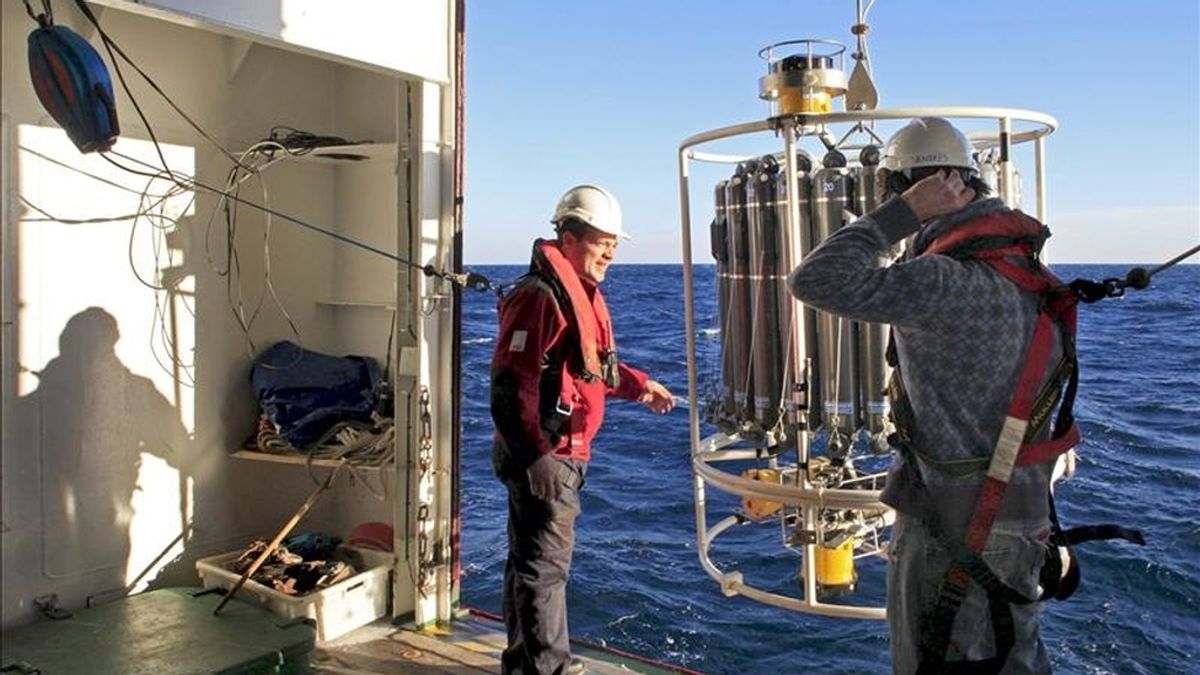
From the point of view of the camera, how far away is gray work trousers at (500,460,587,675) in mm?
3801

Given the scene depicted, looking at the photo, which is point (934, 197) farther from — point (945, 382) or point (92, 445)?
point (92, 445)

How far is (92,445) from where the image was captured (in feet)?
15.0

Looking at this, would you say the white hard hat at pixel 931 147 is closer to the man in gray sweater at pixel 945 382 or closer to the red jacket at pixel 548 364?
the man in gray sweater at pixel 945 382

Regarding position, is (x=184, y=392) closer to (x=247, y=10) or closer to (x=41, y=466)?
(x=41, y=466)

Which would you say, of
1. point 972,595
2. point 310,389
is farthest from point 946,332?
point 310,389

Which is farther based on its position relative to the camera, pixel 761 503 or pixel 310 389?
pixel 310 389

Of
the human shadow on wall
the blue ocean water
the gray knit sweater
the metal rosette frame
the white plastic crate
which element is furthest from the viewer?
the blue ocean water

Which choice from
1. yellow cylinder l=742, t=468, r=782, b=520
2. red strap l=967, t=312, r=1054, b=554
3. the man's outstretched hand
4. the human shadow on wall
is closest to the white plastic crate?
the human shadow on wall

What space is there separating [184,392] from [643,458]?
1057 centimetres

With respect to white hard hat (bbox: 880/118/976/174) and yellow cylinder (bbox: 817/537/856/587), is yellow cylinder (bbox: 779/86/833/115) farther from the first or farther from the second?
yellow cylinder (bbox: 817/537/856/587)

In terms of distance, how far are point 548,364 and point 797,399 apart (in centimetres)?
90

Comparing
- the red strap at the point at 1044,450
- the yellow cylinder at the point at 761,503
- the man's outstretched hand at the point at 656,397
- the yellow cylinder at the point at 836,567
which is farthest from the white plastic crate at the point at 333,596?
the red strap at the point at 1044,450

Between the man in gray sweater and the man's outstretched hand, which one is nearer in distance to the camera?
the man in gray sweater

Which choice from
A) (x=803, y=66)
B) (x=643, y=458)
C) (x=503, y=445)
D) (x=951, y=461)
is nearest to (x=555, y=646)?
(x=503, y=445)
